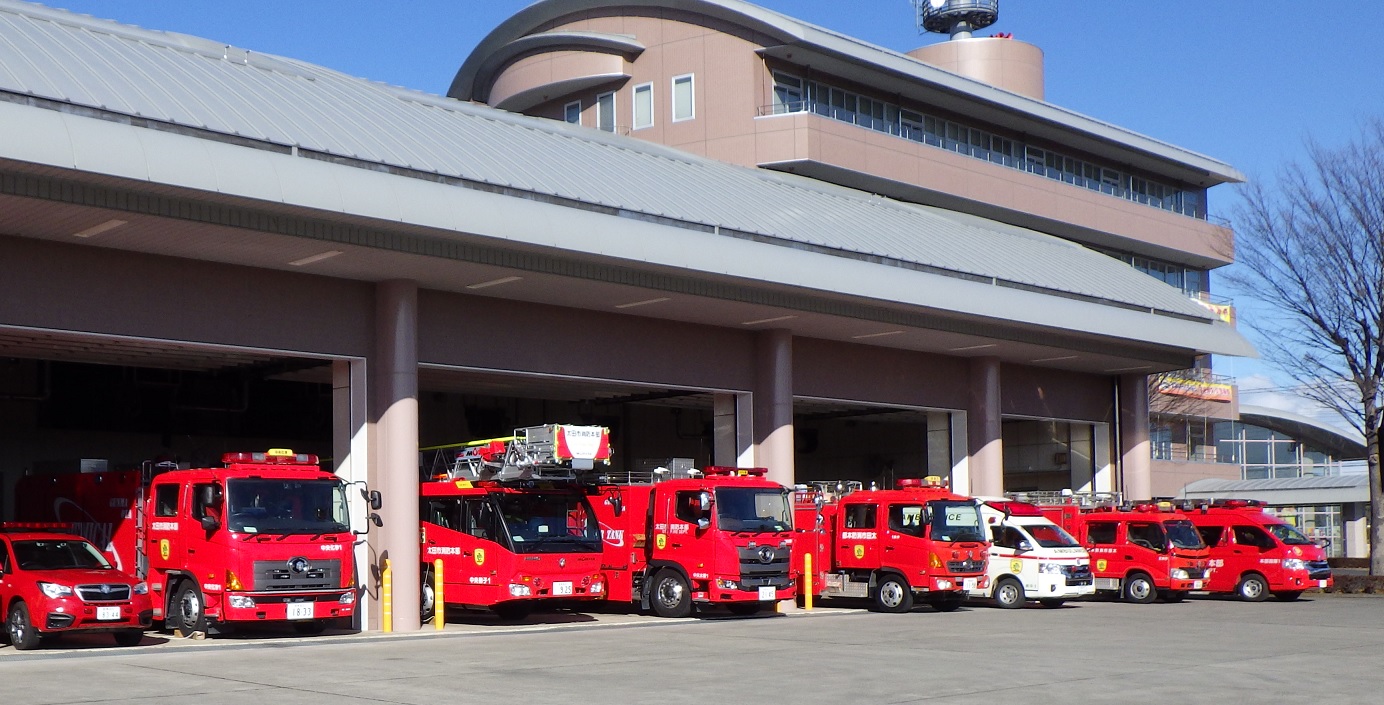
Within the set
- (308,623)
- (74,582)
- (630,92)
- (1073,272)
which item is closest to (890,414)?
(1073,272)

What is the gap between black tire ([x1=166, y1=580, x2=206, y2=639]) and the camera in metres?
20.5

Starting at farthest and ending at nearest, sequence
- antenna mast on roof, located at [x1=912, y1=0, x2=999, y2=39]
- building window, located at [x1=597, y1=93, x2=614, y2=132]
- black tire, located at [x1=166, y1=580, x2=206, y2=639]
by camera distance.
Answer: antenna mast on roof, located at [x1=912, y1=0, x2=999, y2=39], building window, located at [x1=597, y1=93, x2=614, y2=132], black tire, located at [x1=166, y1=580, x2=206, y2=639]

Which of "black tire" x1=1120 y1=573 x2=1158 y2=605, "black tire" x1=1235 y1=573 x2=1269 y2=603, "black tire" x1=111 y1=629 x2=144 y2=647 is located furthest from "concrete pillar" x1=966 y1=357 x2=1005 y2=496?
"black tire" x1=111 y1=629 x2=144 y2=647

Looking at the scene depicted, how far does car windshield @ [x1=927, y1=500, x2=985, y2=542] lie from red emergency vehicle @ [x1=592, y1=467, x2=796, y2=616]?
114 inches

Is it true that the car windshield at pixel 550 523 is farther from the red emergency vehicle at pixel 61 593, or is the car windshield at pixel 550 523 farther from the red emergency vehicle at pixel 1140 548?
the red emergency vehicle at pixel 1140 548

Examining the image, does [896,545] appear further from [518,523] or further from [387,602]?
[387,602]

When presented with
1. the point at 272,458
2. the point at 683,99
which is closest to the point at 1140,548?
the point at 272,458

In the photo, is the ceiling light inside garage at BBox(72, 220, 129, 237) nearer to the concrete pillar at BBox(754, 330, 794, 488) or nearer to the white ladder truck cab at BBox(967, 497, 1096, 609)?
the concrete pillar at BBox(754, 330, 794, 488)

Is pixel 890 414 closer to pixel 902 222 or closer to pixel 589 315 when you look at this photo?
pixel 902 222

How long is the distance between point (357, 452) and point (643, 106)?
29.6 meters

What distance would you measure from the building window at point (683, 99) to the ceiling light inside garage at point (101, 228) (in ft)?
105

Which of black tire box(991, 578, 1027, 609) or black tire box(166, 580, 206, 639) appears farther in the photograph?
black tire box(991, 578, 1027, 609)

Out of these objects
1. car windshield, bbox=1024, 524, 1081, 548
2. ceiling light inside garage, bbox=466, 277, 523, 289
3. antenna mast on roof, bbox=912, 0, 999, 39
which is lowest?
car windshield, bbox=1024, 524, 1081, 548

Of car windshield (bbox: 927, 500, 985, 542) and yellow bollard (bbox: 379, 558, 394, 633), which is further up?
car windshield (bbox: 927, 500, 985, 542)
